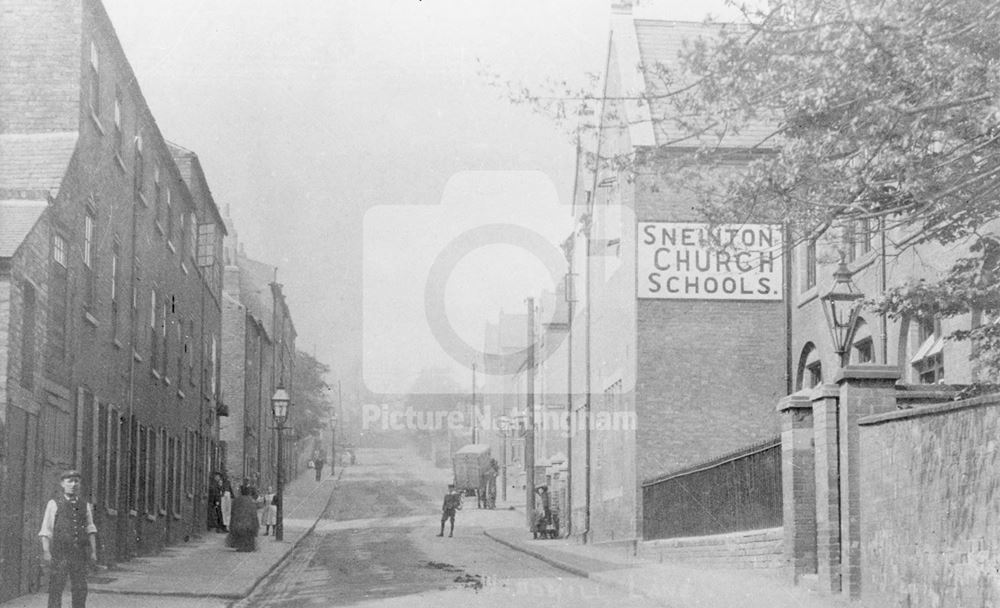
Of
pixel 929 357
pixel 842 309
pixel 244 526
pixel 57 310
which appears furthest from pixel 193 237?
pixel 842 309

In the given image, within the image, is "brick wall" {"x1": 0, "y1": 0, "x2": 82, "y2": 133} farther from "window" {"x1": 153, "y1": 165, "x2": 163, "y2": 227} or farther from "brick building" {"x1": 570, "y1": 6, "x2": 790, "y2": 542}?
"brick building" {"x1": 570, "y1": 6, "x2": 790, "y2": 542}

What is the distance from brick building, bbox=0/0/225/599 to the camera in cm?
1555

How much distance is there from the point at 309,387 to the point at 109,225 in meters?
64.6

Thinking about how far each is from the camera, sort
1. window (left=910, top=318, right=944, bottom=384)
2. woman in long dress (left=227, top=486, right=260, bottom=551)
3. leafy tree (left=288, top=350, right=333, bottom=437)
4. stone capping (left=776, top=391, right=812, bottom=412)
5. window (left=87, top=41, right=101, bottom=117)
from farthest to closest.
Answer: leafy tree (left=288, top=350, right=333, bottom=437) < woman in long dress (left=227, top=486, right=260, bottom=551) < window (left=910, top=318, right=944, bottom=384) < window (left=87, top=41, right=101, bottom=117) < stone capping (left=776, top=391, right=812, bottom=412)

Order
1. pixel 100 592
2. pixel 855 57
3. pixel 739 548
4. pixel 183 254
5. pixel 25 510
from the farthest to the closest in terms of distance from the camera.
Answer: pixel 183 254, pixel 739 548, pixel 100 592, pixel 25 510, pixel 855 57

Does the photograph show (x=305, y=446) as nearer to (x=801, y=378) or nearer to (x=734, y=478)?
(x=801, y=378)

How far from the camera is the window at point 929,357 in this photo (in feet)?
65.8

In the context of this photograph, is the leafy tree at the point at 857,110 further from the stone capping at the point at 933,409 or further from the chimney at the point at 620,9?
the chimney at the point at 620,9

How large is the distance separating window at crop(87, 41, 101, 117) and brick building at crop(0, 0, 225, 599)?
32 millimetres

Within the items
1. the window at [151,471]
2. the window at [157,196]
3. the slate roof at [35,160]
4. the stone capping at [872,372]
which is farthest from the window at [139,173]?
the stone capping at [872,372]

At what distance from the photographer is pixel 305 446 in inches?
3561

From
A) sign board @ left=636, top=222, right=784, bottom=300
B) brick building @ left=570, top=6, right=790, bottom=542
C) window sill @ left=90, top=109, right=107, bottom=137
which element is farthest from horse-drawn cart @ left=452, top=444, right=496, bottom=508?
window sill @ left=90, top=109, right=107, bottom=137

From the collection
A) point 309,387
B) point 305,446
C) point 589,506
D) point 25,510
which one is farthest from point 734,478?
point 305,446

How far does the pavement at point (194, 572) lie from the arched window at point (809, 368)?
11.2 m
